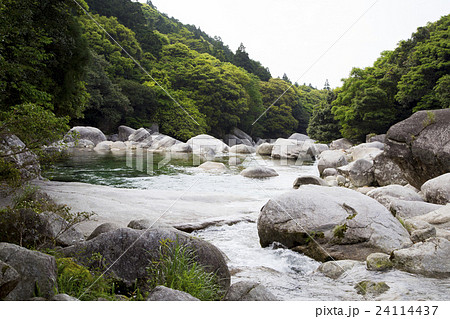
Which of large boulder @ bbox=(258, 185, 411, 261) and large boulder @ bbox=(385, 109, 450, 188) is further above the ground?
large boulder @ bbox=(385, 109, 450, 188)

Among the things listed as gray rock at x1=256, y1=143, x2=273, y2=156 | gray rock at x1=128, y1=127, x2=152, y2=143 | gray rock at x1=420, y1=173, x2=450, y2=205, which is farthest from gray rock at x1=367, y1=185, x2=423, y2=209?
gray rock at x1=128, y1=127, x2=152, y2=143

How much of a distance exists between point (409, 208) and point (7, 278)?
7422 millimetres

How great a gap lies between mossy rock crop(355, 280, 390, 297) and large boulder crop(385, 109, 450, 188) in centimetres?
642

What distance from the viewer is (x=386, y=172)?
39.7 ft

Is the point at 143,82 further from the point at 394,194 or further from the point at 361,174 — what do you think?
the point at 394,194

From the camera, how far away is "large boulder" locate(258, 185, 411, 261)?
556 centimetres

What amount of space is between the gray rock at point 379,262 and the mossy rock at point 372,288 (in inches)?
22.6

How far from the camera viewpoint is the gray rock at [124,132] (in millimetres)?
34484

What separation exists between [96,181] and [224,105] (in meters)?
18.6

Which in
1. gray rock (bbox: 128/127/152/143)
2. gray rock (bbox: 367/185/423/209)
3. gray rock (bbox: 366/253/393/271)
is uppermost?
gray rock (bbox: 128/127/152/143)

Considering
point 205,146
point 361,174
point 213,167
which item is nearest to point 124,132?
point 205,146

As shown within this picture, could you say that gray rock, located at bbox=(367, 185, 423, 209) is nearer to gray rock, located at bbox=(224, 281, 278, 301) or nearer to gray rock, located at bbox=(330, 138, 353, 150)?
gray rock, located at bbox=(224, 281, 278, 301)

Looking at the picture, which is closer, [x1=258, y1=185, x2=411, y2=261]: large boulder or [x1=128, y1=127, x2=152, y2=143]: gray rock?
[x1=258, y1=185, x2=411, y2=261]: large boulder

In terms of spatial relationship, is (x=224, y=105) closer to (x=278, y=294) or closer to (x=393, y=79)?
(x=393, y=79)
